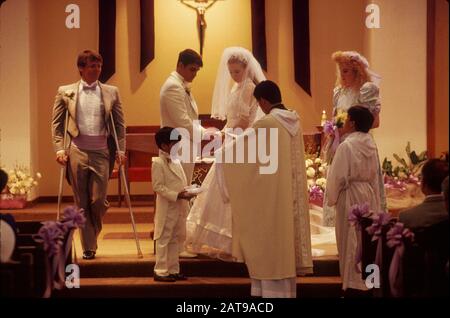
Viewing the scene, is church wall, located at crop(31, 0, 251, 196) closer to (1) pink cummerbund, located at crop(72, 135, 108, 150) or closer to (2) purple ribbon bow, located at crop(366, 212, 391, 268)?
(1) pink cummerbund, located at crop(72, 135, 108, 150)

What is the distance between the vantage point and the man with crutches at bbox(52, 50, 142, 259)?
7809 mm

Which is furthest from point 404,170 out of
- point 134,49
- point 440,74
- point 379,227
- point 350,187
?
point 379,227

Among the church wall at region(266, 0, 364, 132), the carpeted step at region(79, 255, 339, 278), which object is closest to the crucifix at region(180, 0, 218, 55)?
the church wall at region(266, 0, 364, 132)

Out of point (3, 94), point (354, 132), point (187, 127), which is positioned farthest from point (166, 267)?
point (3, 94)

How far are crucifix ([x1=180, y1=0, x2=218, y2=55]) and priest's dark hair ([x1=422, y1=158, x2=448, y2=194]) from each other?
22.6ft

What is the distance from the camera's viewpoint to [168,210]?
7.37m

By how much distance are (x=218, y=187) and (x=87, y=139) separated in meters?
1.32

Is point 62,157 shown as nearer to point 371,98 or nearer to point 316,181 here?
point 371,98

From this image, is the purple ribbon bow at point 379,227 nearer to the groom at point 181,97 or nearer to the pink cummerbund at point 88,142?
the groom at point 181,97

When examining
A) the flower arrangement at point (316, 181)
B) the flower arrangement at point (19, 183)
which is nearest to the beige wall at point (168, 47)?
the flower arrangement at point (19, 183)

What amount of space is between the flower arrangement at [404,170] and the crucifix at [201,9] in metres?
3.07

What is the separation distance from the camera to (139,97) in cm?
1220

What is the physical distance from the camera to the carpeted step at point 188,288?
24.0ft

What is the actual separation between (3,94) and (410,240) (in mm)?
6767
